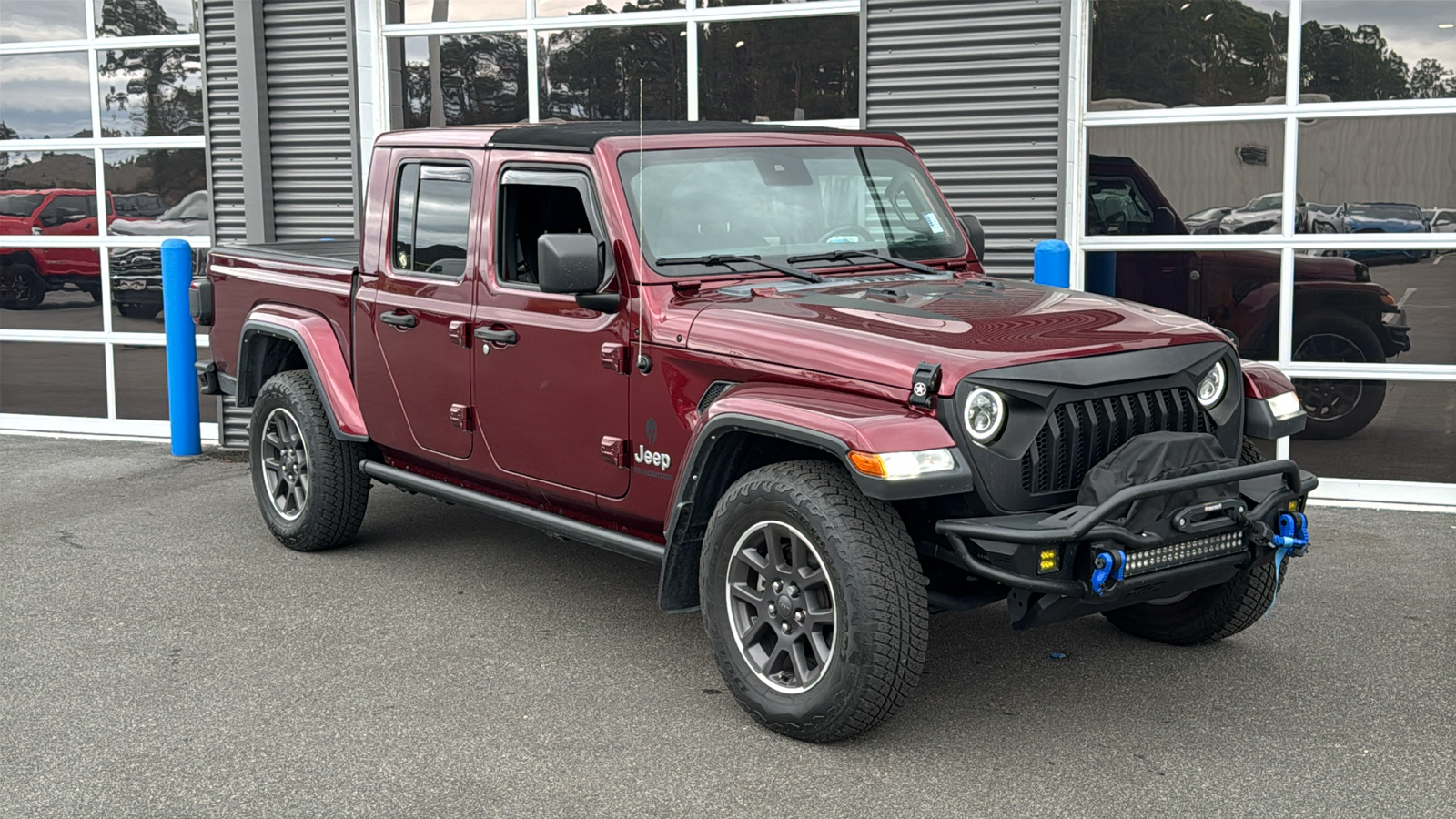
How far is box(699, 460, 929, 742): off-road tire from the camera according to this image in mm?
4164

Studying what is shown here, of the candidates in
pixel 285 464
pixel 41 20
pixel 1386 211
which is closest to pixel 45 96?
pixel 41 20

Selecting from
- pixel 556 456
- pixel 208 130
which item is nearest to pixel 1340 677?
pixel 556 456

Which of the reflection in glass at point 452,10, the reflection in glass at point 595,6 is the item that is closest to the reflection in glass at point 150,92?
the reflection in glass at point 452,10

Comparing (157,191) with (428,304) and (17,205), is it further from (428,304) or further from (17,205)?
(428,304)

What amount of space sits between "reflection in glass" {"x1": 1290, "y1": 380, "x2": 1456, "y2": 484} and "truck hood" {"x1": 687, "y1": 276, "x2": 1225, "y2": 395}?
10.9ft

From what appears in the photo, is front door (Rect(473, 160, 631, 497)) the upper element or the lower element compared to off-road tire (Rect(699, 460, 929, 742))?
upper

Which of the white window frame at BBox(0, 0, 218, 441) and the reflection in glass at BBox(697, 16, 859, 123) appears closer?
the reflection in glass at BBox(697, 16, 859, 123)

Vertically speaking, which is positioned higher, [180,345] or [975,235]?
[975,235]

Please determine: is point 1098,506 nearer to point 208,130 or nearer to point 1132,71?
point 1132,71

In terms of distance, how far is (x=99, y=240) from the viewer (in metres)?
10.5

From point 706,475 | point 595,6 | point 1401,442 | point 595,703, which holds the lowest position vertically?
point 595,703

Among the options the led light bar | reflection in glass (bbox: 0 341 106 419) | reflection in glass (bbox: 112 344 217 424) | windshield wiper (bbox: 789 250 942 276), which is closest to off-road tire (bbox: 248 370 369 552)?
windshield wiper (bbox: 789 250 942 276)

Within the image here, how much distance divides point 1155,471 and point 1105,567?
369 mm

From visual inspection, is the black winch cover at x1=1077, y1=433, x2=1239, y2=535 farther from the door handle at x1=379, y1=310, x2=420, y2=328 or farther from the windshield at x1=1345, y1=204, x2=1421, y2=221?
the windshield at x1=1345, y1=204, x2=1421, y2=221
